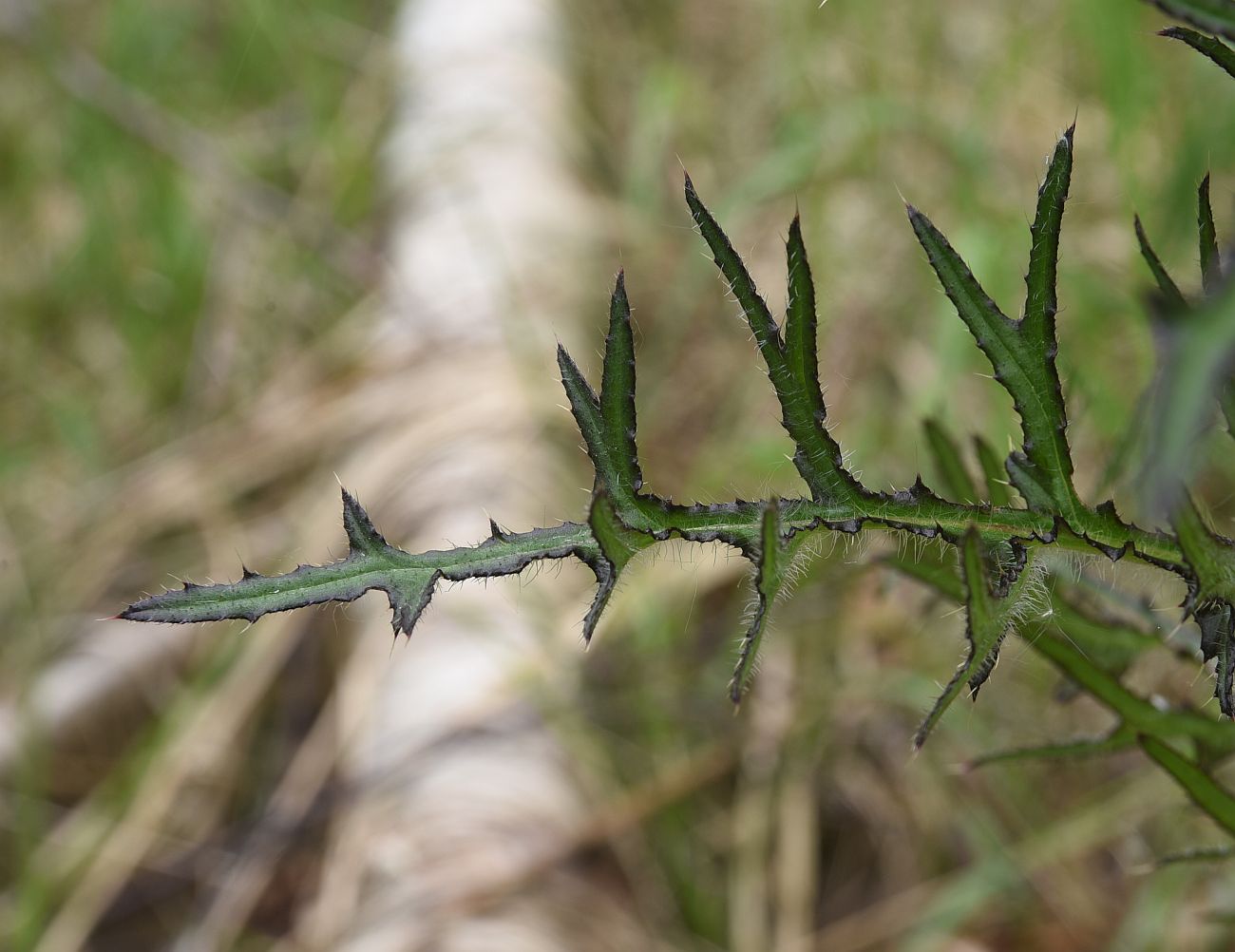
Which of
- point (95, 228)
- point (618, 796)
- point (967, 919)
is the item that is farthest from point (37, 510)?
point (967, 919)

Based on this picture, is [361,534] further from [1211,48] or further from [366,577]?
[1211,48]

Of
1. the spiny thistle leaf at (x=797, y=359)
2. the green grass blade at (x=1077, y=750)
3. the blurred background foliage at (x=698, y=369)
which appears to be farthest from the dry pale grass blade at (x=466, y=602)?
the spiny thistle leaf at (x=797, y=359)

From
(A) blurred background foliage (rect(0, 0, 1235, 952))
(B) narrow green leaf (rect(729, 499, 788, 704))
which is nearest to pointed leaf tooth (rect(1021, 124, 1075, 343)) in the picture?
(B) narrow green leaf (rect(729, 499, 788, 704))

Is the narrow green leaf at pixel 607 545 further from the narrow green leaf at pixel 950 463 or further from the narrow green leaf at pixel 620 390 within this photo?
the narrow green leaf at pixel 950 463

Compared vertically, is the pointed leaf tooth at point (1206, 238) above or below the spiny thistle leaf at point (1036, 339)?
above

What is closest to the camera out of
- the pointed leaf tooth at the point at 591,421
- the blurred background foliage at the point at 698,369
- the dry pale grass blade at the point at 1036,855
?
the pointed leaf tooth at the point at 591,421

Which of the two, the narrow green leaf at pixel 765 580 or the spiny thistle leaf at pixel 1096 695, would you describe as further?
the spiny thistle leaf at pixel 1096 695

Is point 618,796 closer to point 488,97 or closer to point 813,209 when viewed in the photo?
point 813,209

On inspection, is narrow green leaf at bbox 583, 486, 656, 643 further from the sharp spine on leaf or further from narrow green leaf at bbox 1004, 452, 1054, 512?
narrow green leaf at bbox 1004, 452, 1054, 512
